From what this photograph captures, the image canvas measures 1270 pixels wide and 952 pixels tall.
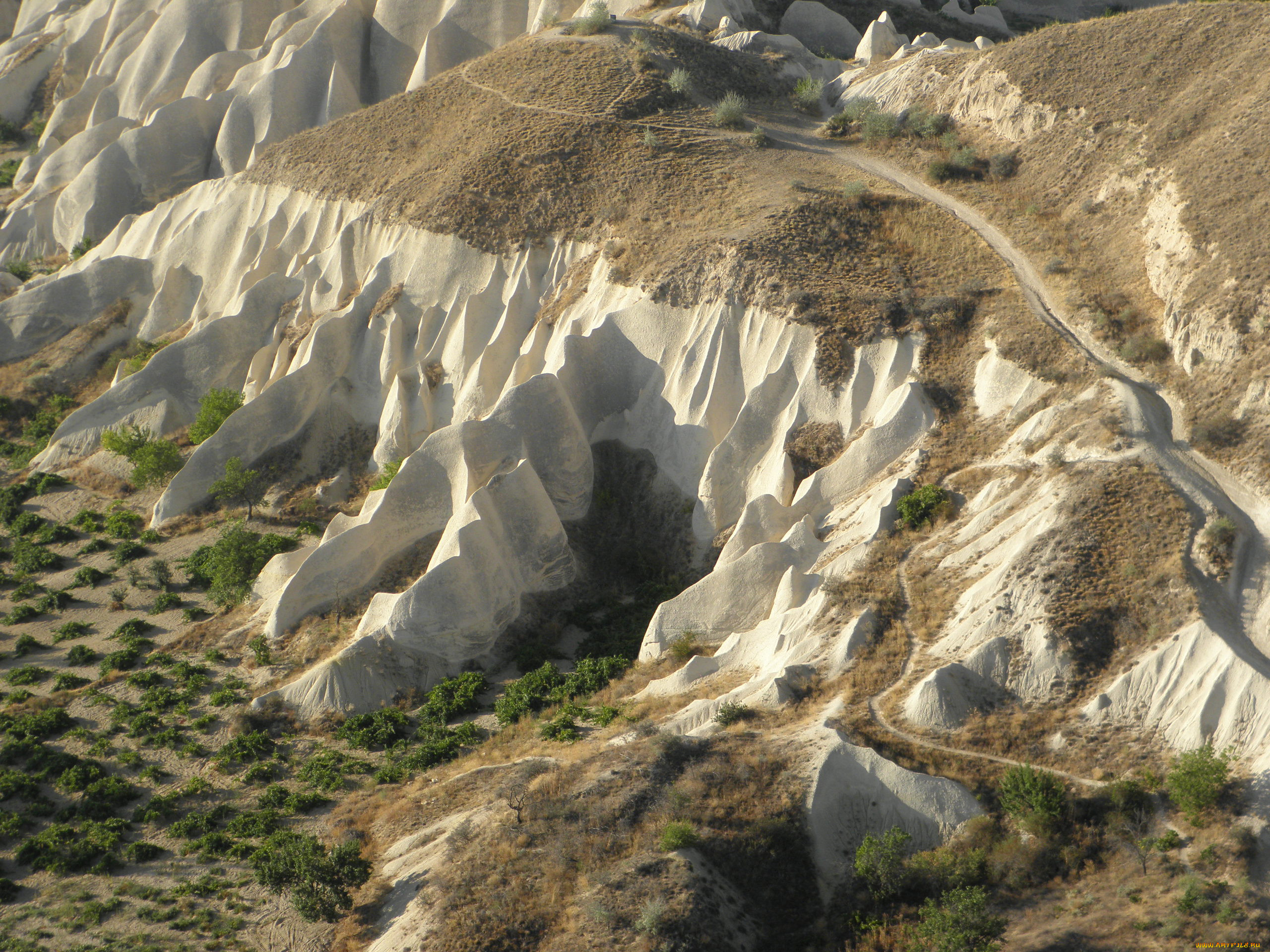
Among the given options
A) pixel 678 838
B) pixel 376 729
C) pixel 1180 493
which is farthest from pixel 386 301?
pixel 1180 493

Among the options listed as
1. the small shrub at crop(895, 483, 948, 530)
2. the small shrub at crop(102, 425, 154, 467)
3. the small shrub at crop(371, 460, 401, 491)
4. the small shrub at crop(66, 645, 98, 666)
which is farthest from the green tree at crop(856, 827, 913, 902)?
the small shrub at crop(102, 425, 154, 467)

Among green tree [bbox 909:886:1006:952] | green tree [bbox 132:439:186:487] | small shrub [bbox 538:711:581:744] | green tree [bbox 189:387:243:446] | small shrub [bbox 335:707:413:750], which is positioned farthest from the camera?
green tree [bbox 189:387:243:446]

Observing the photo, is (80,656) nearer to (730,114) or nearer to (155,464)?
(155,464)

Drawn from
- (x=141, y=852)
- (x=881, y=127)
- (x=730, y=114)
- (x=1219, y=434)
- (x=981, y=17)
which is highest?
(x=981, y=17)

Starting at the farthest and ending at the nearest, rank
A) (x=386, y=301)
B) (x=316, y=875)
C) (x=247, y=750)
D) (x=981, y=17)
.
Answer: (x=981, y=17) < (x=386, y=301) < (x=247, y=750) < (x=316, y=875)

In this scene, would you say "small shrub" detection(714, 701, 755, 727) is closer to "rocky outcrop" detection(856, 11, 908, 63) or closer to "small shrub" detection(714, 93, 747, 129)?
"small shrub" detection(714, 93, 747, 129)

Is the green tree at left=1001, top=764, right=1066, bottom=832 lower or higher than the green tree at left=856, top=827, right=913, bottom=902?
higher

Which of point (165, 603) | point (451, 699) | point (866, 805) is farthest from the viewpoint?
point (165, 603)
